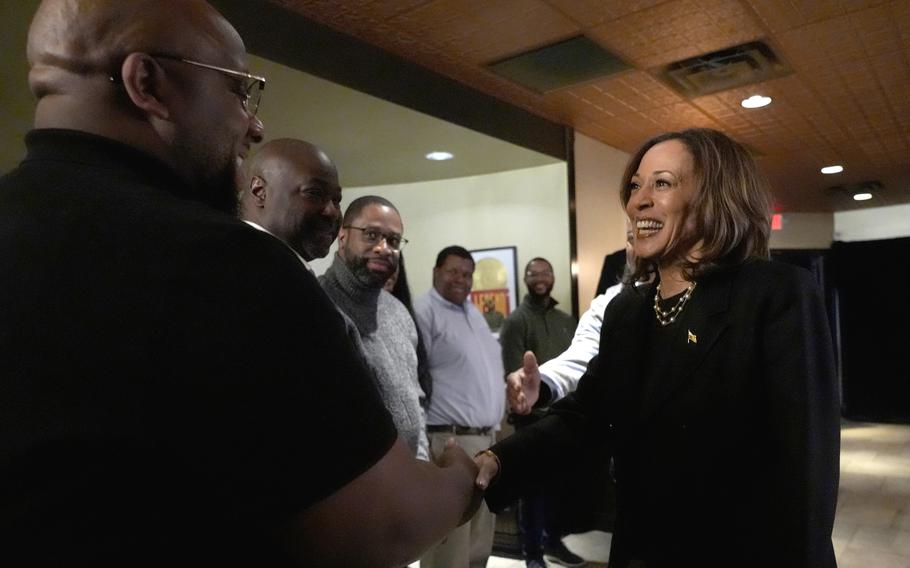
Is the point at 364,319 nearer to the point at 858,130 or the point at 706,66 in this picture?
the point at 706,66

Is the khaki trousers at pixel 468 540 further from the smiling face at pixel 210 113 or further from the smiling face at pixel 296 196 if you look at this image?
the smiling face at pixel 210 113

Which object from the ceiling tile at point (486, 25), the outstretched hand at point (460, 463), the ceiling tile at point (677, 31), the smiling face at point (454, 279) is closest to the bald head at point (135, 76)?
the outstretched hand at point (460, 463)

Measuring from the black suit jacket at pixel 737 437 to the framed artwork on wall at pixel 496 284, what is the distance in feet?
13.2

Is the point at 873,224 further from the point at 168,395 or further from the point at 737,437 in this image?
the point at 168,395

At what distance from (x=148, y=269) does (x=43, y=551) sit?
0.27 m


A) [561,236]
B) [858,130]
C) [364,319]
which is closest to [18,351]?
[364,319]

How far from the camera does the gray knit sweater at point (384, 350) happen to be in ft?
6.55

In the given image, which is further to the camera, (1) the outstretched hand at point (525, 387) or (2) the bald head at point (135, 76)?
(1) the outstretched hand at point (525, 387)

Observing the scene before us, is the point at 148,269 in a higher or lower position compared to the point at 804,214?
lower

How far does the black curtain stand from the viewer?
8.62m

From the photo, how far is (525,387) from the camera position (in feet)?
5.58

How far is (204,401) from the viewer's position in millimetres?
617

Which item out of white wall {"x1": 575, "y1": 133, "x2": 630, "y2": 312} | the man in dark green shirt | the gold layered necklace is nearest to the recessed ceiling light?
white wall {"x1": 575, "y1": 133, "x2": 630, "y2": 312}

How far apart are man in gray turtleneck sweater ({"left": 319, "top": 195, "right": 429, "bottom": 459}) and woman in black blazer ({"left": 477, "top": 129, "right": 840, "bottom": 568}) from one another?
0.56m
